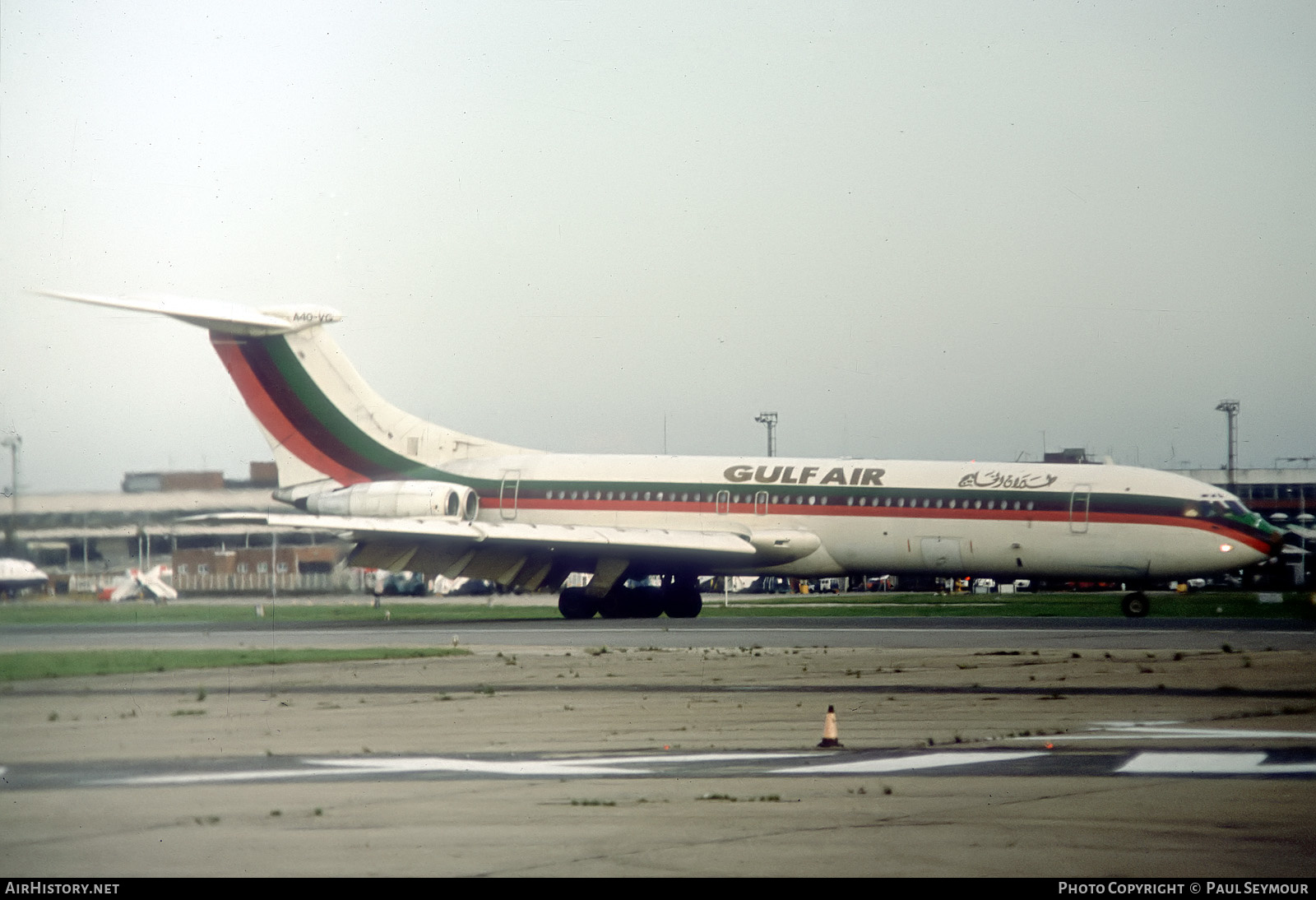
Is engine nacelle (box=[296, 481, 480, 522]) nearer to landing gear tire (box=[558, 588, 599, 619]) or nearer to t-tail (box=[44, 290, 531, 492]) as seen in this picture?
t-tail (box=[44, 290, 531, 492])

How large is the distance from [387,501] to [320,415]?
2.99 metres

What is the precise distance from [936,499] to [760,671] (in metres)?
18.9

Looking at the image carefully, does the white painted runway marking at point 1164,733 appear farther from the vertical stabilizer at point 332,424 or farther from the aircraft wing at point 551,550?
the aircraft wing at point 551,550

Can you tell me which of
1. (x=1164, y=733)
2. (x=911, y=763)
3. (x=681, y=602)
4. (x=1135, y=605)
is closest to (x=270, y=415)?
(x=681, y=602)

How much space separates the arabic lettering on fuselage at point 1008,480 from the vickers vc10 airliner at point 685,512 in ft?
0.17

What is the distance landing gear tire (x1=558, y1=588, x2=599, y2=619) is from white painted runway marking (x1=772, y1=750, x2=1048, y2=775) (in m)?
30.4

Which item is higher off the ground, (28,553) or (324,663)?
(28,553)

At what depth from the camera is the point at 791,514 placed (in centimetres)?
4262

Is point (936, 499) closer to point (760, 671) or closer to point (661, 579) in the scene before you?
point (661, 579)

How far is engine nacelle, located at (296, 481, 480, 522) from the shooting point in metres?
42.0

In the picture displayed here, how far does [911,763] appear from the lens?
43.2 feet

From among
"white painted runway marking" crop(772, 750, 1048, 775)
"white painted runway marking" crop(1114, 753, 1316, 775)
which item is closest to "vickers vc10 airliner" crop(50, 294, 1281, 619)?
"white painted runway marking" crop(772, 750, 1048, 775)
